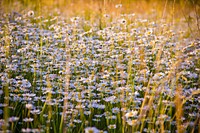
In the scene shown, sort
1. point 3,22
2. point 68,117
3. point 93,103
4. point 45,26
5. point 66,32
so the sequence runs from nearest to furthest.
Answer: point 68,117, point 93,103, point 66,32, point 3,22, point 45,26

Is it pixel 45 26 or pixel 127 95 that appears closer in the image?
pixel 127 95

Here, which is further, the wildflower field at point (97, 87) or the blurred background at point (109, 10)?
the blurred background at point (109, 10)

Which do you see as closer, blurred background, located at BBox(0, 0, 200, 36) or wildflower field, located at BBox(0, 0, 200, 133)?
wildflower field, located at BBox(0, 0, 200, 133)

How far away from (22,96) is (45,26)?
2.96 metres

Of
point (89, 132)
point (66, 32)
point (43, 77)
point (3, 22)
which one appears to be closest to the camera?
point (89, 132)

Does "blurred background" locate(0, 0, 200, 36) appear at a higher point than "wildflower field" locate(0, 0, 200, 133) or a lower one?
higher

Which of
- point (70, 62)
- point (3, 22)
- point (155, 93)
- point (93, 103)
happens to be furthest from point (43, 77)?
point (3, 22)

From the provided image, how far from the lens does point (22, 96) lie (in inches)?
114

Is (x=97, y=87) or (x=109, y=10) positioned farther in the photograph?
(x=109, y=10)

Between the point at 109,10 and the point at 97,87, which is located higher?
the point at 109,10

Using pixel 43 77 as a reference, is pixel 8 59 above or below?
above

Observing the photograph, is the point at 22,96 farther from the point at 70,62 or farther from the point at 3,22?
the point at 3,22

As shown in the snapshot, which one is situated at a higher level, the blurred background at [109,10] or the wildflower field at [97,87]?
the blurred background at [109,10]

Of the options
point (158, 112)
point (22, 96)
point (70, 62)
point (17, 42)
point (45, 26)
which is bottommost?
point (158, 112)
